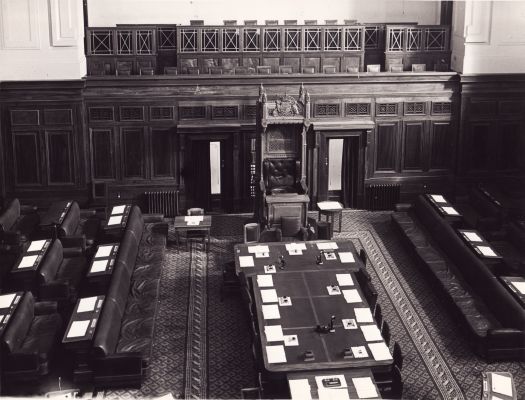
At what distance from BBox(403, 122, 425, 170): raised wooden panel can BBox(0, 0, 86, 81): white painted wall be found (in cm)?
745

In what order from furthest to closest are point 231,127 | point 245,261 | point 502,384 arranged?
point 231,127 → point 245,261 → point 502,384

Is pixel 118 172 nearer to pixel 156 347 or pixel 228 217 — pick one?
pixel 228 217

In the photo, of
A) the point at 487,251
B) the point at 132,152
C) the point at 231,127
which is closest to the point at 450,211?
the point at 487,251

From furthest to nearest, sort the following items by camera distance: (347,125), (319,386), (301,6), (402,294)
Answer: (301,6) < (347,125) < (402,294) < (319,386)

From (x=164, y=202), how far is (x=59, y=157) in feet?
8.25

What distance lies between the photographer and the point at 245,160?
691 inches

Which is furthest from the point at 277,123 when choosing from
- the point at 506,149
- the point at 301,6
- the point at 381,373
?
the point at 381,373

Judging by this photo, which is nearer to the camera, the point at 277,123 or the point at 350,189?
the point at 277,123

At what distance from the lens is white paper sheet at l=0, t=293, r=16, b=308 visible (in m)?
11.5

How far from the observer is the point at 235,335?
12164mm

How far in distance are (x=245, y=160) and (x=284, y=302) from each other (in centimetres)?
670

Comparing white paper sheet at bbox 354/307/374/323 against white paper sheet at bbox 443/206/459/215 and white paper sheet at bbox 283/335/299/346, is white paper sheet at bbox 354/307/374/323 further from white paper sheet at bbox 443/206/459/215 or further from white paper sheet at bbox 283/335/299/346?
white paper sheet at bbox 443/206/459/215

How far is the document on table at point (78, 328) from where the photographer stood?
35.2 feet

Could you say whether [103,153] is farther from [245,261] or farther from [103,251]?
[245,261]
